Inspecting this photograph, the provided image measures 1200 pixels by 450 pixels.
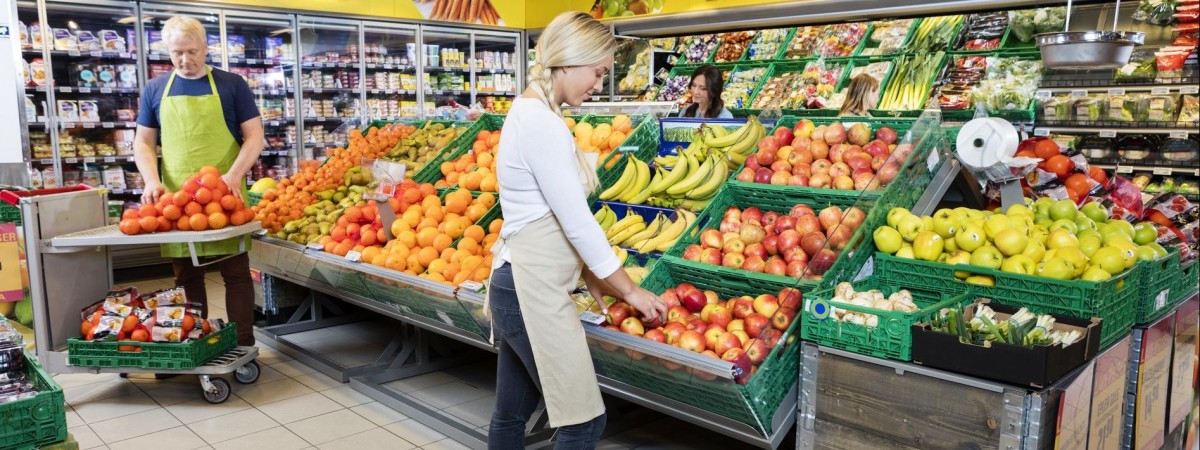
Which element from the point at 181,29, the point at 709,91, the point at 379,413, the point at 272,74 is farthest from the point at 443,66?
the point at 379,413

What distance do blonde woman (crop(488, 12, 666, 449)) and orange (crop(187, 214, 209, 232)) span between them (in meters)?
2.02

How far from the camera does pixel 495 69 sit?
922 cm

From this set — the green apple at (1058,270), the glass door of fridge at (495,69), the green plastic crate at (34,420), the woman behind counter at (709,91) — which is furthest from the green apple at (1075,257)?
the glass door of fridge at (495,69)

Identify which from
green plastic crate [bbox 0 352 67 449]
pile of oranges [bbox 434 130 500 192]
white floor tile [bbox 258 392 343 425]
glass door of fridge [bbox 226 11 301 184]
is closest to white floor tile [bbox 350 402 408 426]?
white floor tile [bbox 258 392 343 425]

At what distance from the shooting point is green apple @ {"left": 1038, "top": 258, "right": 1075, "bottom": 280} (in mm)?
2391

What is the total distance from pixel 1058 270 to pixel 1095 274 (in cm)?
11

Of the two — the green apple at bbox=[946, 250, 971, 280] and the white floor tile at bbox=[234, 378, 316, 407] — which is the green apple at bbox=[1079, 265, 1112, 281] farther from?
the white floor tile at bbox=[234, 378, 316, 407]

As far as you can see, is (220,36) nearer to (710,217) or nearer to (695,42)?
(695,42)

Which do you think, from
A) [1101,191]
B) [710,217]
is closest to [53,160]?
[710,217]

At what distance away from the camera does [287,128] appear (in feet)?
25.5

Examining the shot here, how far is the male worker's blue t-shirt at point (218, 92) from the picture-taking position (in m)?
3.94

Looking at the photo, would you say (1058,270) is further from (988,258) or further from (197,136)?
(197,136)

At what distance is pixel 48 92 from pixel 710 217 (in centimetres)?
565

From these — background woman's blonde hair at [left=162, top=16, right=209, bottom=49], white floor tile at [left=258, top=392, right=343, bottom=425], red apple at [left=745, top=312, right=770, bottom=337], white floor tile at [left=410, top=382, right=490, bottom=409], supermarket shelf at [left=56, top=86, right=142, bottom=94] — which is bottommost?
white floor tile at [left=410, top=382, right=490, bottom=409]
